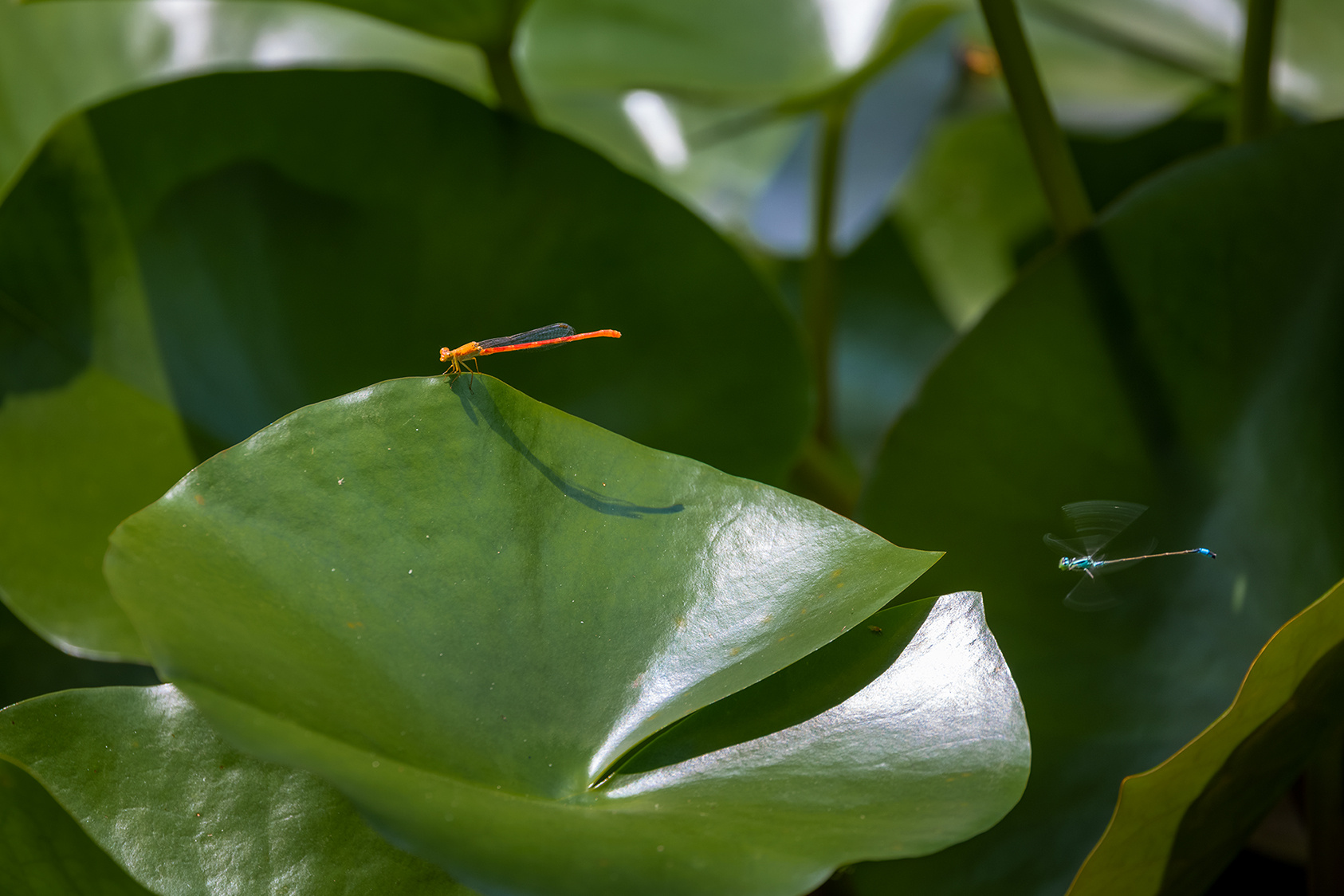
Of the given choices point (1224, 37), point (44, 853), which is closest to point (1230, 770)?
point (44, 853)

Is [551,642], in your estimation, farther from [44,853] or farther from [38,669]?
[38,669]

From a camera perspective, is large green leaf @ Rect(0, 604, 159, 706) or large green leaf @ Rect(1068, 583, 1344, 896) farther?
large green leaf @ Rect(0, 604, 159, 706)

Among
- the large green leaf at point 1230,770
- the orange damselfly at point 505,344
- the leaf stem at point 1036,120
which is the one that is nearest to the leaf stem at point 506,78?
the orange damselfly at point 505,344

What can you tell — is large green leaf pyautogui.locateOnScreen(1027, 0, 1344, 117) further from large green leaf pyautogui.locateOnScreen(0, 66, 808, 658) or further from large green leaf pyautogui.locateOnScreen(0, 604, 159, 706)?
large green leaf pyautogui.locateOnScreen(0, 604, 159, 706)

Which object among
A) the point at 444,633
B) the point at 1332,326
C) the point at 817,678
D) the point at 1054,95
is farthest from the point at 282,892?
the point at 1054,95

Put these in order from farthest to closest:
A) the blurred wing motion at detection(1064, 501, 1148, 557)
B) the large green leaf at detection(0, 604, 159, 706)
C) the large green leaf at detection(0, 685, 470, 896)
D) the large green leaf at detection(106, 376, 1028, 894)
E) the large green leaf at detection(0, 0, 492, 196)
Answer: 1. the large green leaf at detection(0, 0, 492, 196)
2. the large green leaf at detection(0, 604, 159, 706)
3. the blurred wing motion at detection(1064, 501, 1148, 557)
4. the large green leaf at detection(0, 685, 470, 896)
5. the large green leaf at detection(106, 376, 1028, 894)

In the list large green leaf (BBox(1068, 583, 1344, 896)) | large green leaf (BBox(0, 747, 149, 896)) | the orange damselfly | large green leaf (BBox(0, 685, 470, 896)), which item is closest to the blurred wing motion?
large green leaf (BBox(1068, 583, 1344, 896))

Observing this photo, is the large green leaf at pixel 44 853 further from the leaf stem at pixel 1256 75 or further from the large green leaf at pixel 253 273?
the leaf stem at pixel 1256 75
